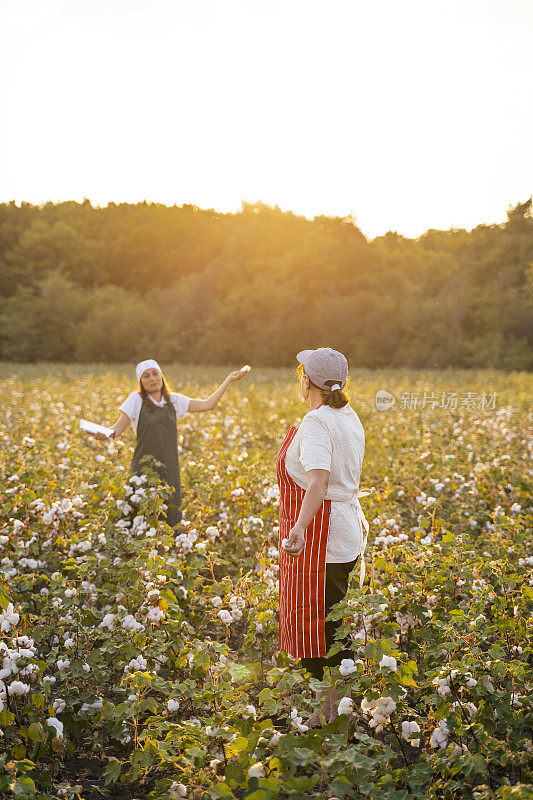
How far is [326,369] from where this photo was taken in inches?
111

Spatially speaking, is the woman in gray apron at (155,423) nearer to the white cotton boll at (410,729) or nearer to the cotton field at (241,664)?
the cotton field at (241,664)

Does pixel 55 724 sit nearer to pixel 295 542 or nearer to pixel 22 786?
pixel 22 786

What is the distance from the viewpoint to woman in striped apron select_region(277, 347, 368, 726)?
277 centimetres

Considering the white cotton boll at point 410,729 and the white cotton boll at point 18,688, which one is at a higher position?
the white cotton boll at point 18,688

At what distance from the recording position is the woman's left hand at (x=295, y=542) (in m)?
2.55

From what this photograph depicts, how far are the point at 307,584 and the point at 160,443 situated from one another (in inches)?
95.9

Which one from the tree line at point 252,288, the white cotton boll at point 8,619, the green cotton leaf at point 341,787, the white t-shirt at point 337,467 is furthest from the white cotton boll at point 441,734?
the tree line at point 252,288

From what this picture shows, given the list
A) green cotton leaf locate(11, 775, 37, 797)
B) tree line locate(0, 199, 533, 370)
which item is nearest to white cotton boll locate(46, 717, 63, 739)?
green cotton leaf locate(11, 775, 37, 797)

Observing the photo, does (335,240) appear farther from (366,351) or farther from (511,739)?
(511,739)

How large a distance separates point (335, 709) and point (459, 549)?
1018 millimetres

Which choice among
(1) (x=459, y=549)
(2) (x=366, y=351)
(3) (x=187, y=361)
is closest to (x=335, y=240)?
(2) (x=366, y=351)

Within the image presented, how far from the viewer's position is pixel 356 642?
2.37 m

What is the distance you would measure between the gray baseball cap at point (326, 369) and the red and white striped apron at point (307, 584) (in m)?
0.42

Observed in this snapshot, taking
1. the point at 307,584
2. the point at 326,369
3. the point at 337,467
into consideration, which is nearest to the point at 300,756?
the point at 307,584
